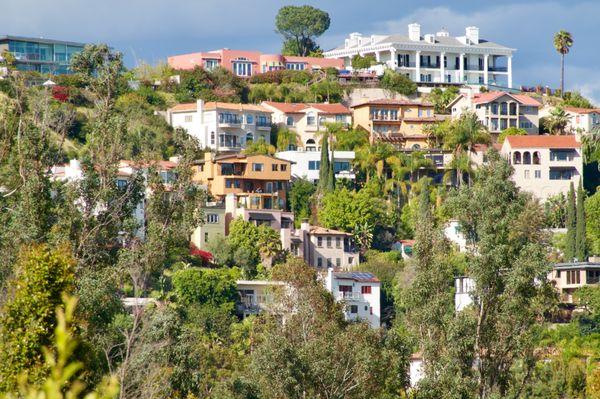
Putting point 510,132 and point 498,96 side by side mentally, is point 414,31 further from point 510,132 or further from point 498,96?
point 510,132

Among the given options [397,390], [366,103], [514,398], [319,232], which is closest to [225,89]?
[366,103]

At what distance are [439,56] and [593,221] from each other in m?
41.6

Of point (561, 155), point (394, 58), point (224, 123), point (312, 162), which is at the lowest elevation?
point (312, 162)

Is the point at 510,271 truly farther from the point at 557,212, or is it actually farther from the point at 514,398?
the point at 557,212

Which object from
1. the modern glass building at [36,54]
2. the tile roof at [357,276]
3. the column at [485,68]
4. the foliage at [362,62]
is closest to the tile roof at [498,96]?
the foliage at [362,62]

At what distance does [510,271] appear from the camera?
49219mm

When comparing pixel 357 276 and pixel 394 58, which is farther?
pixel 394 58

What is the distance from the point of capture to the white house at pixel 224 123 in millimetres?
113375

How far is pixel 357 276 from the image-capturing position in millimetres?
93438

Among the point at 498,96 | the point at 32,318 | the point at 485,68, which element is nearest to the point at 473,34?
the point at 485,68

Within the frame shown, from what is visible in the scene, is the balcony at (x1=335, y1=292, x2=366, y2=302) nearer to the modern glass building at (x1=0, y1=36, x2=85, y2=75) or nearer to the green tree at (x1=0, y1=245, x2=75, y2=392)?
the modern glass building at (x1=0, y1=36, x2=85, y2=75)

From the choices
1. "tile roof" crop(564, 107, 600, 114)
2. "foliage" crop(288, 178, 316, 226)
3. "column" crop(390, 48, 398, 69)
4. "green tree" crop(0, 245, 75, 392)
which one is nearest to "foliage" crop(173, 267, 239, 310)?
"foliage" crop(288, 178, 316, 226)

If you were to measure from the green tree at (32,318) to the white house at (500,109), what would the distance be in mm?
90940

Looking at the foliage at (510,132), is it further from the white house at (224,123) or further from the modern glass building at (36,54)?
the modern glass building at (36,54)
